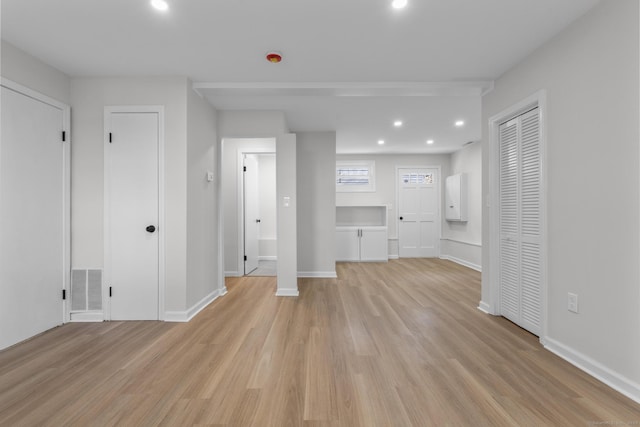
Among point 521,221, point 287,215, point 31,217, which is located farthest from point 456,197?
point 31,217

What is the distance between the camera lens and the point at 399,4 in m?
1.90

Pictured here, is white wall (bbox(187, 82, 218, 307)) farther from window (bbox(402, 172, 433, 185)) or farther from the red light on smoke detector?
window (bbox(402, 172, 433, 185))

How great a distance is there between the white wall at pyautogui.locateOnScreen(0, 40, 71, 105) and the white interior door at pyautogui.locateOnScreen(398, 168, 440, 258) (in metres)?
6.05

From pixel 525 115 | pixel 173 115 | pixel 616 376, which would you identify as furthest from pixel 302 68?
pixel 616 376

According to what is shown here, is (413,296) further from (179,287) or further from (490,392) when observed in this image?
(179,287)

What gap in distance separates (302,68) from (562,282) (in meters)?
2.84

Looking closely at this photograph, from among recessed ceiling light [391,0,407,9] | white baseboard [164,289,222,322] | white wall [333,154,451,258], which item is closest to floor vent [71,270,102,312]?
white baseboard [164,289,222,322]

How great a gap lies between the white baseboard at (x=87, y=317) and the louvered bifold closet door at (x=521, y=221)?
410 cm

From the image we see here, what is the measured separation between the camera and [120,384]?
1815 mm

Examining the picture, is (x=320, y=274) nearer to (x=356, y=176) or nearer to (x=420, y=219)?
(x=356, y=176)

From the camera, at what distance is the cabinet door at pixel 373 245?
247 inches

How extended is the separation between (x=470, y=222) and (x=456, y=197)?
2.05 feet

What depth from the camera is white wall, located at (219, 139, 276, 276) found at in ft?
16.2

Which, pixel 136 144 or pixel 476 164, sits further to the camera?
pixel 476 164
